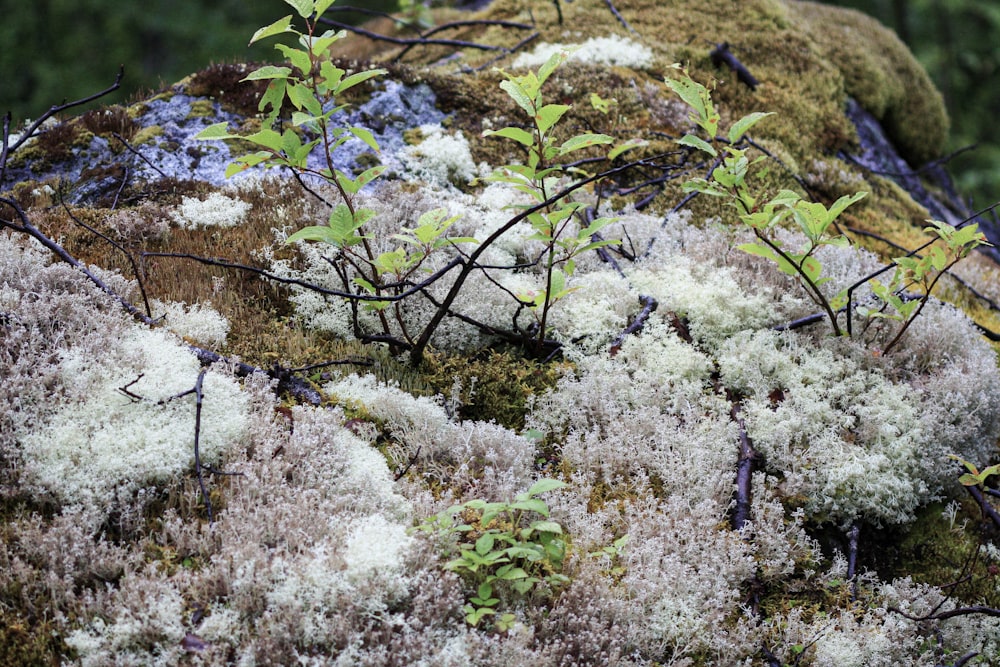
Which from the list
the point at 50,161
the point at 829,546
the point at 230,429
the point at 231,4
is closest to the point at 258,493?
the point at 230,429

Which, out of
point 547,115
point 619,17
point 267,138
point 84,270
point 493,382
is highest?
point 619,17

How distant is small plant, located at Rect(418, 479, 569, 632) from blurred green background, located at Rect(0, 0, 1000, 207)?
845 inches

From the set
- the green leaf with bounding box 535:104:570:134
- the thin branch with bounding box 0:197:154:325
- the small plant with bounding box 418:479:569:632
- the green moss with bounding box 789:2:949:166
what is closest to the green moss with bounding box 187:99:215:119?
the thin branch with bounding box 0:197:154:325

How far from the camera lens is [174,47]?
25.1 metres

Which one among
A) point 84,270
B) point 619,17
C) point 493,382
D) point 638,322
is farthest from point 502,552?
point 619,17

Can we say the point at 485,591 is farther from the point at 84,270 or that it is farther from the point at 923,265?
the point at 923,265

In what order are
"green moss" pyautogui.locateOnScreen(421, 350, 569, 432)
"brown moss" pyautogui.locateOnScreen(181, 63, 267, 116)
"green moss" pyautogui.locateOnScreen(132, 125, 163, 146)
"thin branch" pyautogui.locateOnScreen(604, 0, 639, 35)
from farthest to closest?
"thin branch" pyautogui.locateOnScreen(604, 0, 639, 35), "brown moss" pyautogui.locateOnScreen(181, 63, 267, 116), "green moss" pyautogui.locateOnScreen(132, 125, 163, 146), "green moss" pyautogui.locateOnScreen(421, 350, 569, 432)

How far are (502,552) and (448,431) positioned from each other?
1114 mm

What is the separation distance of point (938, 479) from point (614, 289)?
2.50 metres

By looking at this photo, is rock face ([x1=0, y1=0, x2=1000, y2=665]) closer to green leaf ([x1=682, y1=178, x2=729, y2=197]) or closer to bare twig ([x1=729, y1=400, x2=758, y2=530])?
bare twig ([x1=729, y1=400, x2=758, y2=530])

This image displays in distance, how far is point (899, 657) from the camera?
3.48 m

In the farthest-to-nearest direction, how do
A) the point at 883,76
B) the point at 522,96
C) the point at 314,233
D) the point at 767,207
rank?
the point at 883,76, the point at 767,207, the point at 522,96, the point at 314,233

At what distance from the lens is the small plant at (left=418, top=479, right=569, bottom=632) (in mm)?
3143

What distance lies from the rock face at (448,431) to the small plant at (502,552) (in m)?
0.02
